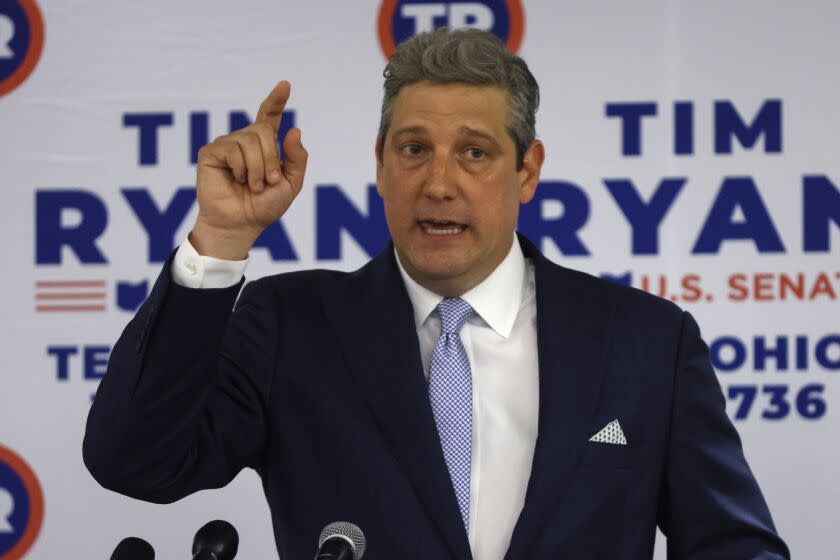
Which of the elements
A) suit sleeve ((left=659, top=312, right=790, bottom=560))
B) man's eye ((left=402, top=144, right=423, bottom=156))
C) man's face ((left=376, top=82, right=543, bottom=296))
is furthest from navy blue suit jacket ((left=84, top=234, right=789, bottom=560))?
man's eye ((left=402, top=144, right=423, bottom=156))

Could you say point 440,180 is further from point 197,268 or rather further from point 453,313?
point 197,268

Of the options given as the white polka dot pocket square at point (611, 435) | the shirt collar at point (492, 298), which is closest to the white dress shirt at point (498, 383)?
the shirt collar at point (492, 298)

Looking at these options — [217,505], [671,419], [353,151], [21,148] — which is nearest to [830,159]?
[353,151]

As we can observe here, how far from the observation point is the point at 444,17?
3010 mm

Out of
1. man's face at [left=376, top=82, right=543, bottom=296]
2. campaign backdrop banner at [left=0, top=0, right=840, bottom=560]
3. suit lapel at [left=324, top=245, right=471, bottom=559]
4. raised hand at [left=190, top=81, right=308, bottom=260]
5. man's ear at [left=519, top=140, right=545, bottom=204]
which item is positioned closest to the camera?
raised hand at [left=190, top=81, right=308, bottom=260]

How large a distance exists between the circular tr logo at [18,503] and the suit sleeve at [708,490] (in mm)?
2011

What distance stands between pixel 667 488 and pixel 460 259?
0.47 metres

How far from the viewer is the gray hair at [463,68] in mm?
1690

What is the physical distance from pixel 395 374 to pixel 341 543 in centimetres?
55

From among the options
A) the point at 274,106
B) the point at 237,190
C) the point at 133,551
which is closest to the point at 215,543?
the point at 133,551

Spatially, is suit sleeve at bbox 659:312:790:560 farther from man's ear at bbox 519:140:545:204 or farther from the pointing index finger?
the pointing index finger

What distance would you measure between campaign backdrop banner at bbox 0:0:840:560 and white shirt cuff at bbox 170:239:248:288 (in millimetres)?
1590

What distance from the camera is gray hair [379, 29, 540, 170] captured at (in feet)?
5.55

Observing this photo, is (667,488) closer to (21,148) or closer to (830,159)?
(830,159)
